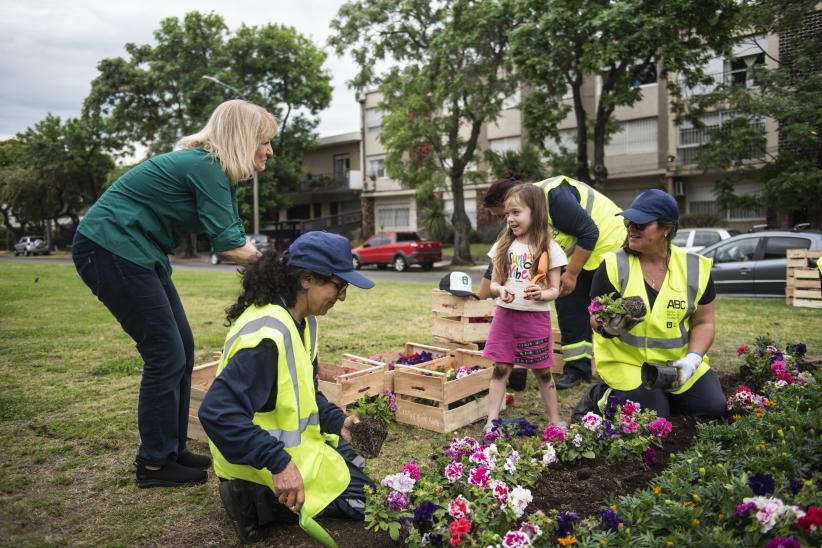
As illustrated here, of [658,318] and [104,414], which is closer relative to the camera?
[658,318]

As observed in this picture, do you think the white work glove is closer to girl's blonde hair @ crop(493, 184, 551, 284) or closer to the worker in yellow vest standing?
girl's blonde hair @ crop(493, 184, 551, 284)

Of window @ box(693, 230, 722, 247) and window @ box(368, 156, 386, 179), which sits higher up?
window @ box(368, 156, 386, 179)

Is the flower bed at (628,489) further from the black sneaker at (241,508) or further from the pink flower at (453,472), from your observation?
the black sneaker at (241,508)

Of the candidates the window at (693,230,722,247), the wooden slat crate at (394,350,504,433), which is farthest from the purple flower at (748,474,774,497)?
the window at (693,230,722,247)

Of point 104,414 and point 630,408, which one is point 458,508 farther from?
point 104,414

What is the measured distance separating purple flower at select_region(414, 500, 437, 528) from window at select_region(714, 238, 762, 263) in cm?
1195

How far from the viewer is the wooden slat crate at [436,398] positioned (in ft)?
14.3

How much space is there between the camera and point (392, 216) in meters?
42.5

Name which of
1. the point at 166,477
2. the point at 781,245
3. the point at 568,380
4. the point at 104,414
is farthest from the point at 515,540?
the point at 781,245

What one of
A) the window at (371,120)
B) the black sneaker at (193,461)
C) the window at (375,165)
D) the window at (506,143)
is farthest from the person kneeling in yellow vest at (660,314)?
the window at (371,120)

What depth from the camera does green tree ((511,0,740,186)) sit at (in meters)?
17.4

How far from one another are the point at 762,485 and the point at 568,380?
333 centimetres

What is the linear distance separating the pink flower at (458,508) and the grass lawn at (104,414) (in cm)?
119

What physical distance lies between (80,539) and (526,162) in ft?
75.4
